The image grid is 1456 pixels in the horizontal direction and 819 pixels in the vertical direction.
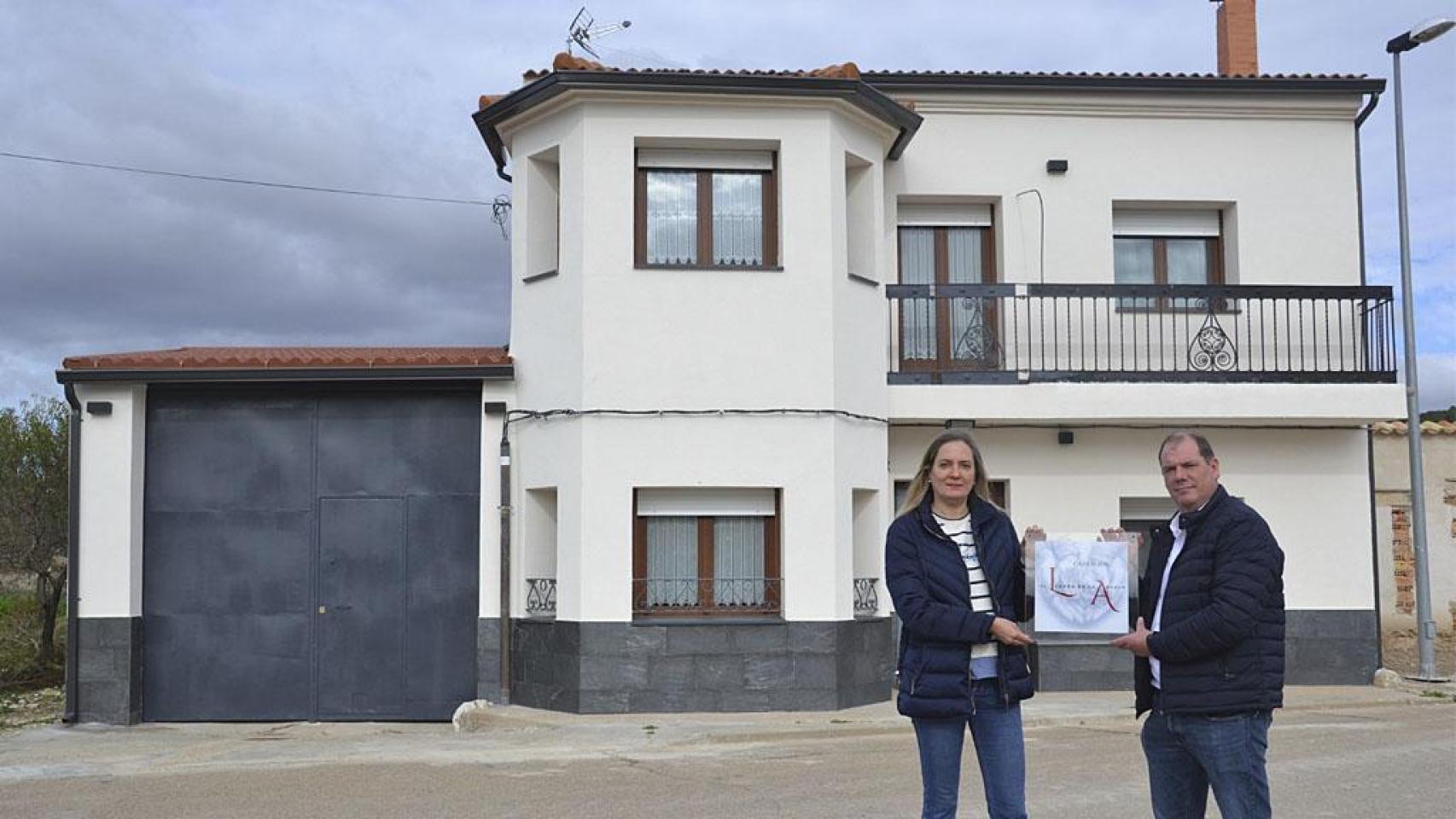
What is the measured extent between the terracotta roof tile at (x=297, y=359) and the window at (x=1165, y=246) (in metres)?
7.09

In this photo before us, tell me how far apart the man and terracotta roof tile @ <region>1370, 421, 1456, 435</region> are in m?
15.4

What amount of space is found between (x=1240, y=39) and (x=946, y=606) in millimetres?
14439

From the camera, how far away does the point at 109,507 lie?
13.9 m

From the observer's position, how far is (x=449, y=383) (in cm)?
1440

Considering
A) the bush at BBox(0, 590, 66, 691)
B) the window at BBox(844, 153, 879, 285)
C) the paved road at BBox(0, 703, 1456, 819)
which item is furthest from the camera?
the bush at BBox(0, 590, 66, 691)

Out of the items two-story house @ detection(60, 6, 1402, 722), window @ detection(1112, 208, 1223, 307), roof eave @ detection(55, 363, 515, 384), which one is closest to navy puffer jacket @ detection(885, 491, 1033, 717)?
two-story house @ detection(60, 6, 1402, 722)

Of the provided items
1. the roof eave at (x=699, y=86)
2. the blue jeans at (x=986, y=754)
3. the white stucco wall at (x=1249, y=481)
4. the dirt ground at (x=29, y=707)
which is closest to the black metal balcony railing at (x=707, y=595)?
the white stucco wall at (x=1249, y=481)

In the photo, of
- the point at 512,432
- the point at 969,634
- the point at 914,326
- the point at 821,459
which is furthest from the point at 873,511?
the point at 969,634

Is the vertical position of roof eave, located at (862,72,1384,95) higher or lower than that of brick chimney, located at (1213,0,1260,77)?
lower

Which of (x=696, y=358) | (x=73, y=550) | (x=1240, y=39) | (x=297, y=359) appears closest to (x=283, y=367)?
(x=297, y=359)

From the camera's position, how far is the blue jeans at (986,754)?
17.3 ft

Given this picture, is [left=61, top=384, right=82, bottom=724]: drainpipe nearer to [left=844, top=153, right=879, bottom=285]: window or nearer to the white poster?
[left=844, top=153, right=879, bottom=285]: window

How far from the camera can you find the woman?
17.1ft

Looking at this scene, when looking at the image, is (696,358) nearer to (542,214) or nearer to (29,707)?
(542,214)
